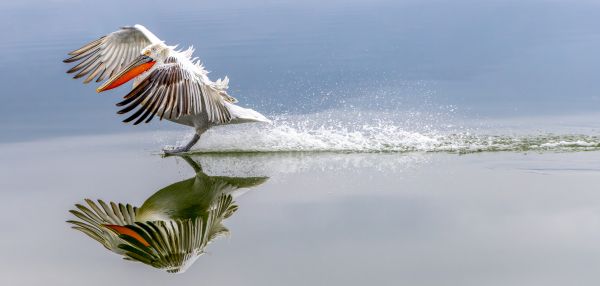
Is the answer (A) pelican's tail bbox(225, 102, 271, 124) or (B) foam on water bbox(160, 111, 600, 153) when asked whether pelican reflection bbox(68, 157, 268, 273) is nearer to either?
(A) pelican's tail bbox(225, 102, 271, 124)

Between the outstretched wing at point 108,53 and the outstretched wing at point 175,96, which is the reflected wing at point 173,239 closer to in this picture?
the outstretched wing at point 175,96

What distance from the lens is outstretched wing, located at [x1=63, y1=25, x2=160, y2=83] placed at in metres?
9.22

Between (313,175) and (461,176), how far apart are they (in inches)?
45.3

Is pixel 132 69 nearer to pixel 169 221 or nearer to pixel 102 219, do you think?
pixel 102 219

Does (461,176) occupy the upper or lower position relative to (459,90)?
lower

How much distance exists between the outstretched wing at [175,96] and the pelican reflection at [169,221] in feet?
2.01

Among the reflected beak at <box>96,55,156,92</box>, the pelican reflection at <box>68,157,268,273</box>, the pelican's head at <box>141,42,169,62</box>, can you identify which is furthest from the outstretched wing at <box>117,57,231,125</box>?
the pelican reflection at <box>68,157,268,273</box>

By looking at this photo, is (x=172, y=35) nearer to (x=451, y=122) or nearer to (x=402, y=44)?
(x=402, y=44)

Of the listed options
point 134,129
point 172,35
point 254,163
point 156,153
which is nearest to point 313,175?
point 254,163

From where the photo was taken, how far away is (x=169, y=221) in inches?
258

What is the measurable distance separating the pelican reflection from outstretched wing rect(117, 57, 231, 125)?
61 cm

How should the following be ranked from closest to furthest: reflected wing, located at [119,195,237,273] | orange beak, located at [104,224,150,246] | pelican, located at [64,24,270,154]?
reflected wing, located at [119,195,237,273] < orange beak, located at [104,224,150,246] < pelican, located at [64,24,270,154]

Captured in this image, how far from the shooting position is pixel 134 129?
9.70 metres

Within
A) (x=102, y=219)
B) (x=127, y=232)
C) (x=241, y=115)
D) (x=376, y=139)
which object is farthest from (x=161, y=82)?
(x=376, y=139)
